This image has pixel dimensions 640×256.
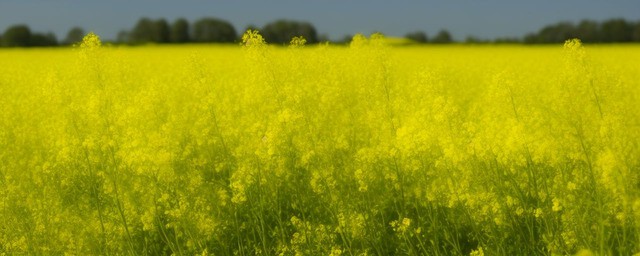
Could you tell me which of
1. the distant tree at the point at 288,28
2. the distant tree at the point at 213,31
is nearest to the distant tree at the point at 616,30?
the distant tree at the point at 288,28

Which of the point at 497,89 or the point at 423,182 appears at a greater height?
the point at 497,89

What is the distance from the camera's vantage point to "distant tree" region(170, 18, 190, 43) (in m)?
37.5

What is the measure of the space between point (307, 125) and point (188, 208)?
1141mm

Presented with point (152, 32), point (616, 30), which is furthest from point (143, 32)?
point (616, 30)

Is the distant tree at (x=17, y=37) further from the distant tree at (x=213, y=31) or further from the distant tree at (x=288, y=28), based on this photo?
the distant tree at (x=288, y=28)

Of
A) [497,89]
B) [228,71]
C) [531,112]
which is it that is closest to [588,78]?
[531,112]

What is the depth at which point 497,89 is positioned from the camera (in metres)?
5.36

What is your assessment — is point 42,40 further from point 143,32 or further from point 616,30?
point 616,30

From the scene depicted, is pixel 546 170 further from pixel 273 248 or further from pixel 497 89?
pixel 273 248

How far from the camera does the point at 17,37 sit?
36.4 meters

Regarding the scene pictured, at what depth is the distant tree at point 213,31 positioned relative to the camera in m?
36.3

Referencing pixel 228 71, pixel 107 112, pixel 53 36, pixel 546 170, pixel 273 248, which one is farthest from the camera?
pixel 53 36

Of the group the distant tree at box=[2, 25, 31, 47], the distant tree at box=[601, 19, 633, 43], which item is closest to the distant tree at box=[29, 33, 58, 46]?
the distant tree at box=[2, 25, 31, 47]

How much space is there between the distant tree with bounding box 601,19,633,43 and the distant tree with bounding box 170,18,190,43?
2114 centimetres
